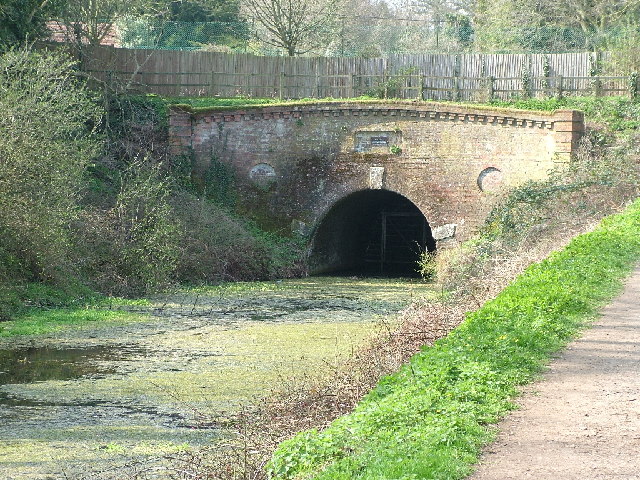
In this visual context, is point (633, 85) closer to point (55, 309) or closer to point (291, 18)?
point (291, 18)

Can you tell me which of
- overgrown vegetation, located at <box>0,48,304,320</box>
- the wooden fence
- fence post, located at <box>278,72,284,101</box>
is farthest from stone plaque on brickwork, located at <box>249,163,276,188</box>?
the wooden fence

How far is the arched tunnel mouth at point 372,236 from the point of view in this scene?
28125mm

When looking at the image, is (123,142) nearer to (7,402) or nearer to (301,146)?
(301,146)

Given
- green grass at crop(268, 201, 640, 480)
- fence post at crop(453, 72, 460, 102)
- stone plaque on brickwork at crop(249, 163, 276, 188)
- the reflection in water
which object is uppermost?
fence post at crop(453, 72, 460, 102)

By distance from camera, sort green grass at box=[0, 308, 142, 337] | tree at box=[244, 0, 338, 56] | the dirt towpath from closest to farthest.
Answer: the dirt towpath
green grass at box=[0, 308, 142, 337]
tree at box=[244, 0, 338, 56]

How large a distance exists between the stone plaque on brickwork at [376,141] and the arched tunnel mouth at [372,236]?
4.99 ft

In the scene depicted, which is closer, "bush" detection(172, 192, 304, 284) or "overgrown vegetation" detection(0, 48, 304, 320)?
"overgrown vegetation" detection(0, 48, 304, 320)

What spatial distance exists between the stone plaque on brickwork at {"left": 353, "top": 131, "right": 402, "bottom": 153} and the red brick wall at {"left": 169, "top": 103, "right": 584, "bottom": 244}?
0.03 meters

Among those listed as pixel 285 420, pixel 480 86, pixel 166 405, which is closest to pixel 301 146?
pixel 480 86

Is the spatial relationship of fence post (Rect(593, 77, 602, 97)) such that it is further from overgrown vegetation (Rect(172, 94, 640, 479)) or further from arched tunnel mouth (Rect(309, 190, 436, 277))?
overgrown vegetation (Rect(172, 94, 640, 479))

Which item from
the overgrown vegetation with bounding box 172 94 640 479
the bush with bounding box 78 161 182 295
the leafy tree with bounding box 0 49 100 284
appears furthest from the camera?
the bush with bounding box 78 161 182 295

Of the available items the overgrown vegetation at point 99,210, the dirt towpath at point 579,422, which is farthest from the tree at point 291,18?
the dirt towpath at point 579,422

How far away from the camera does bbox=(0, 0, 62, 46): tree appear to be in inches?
931

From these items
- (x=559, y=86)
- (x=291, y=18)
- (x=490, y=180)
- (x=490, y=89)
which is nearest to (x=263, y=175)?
(x=490, y=180)
